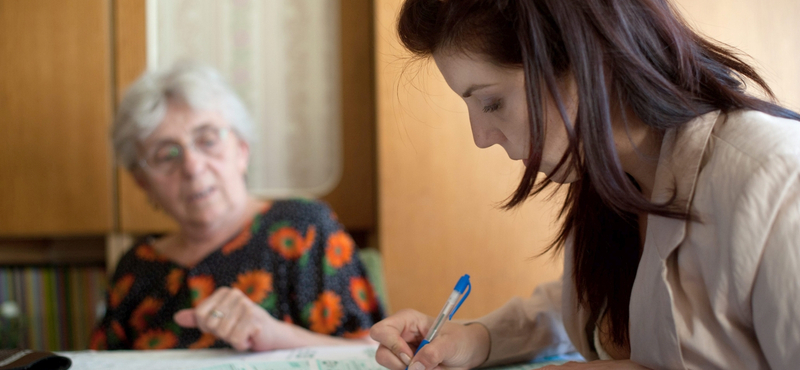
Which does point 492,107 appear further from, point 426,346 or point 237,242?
point 237,242

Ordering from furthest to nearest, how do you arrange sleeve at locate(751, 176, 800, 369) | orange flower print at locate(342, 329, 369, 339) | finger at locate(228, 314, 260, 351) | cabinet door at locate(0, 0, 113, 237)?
cabinet door at locate(0, 0, 113, 237) → orange flower print at locate(342, 329, 369, 339) → finger at locate(228, 314, 260, 351) → sleeve at locate(751, 176, 800, 369)

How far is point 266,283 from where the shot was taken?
134cm

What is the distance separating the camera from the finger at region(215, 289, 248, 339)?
0.97 m

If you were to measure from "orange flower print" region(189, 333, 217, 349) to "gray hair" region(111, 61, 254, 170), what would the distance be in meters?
0.47

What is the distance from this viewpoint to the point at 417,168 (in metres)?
1.58

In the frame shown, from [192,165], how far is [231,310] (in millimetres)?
471

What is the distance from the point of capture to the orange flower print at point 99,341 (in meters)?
1.36

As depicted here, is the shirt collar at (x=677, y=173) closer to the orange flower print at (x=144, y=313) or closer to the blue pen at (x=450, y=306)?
the blue pen at (x=450, y=306)

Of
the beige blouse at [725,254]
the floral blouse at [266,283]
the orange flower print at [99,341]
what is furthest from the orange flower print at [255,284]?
Answer: the beige blouse at [725,254]

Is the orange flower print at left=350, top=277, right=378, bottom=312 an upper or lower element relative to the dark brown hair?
lower

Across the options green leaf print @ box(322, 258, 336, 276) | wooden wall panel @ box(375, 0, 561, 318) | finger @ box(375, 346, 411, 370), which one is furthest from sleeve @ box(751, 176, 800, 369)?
wooden wall panel @ box(375, 0, 561, 318)

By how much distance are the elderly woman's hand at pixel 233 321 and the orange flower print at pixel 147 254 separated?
0.50m

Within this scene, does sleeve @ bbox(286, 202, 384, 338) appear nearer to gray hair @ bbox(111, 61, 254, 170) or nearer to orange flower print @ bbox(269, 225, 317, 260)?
orange flower print @ bbox(269, 225, 317, 260)

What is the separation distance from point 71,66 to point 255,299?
0.92 metres
